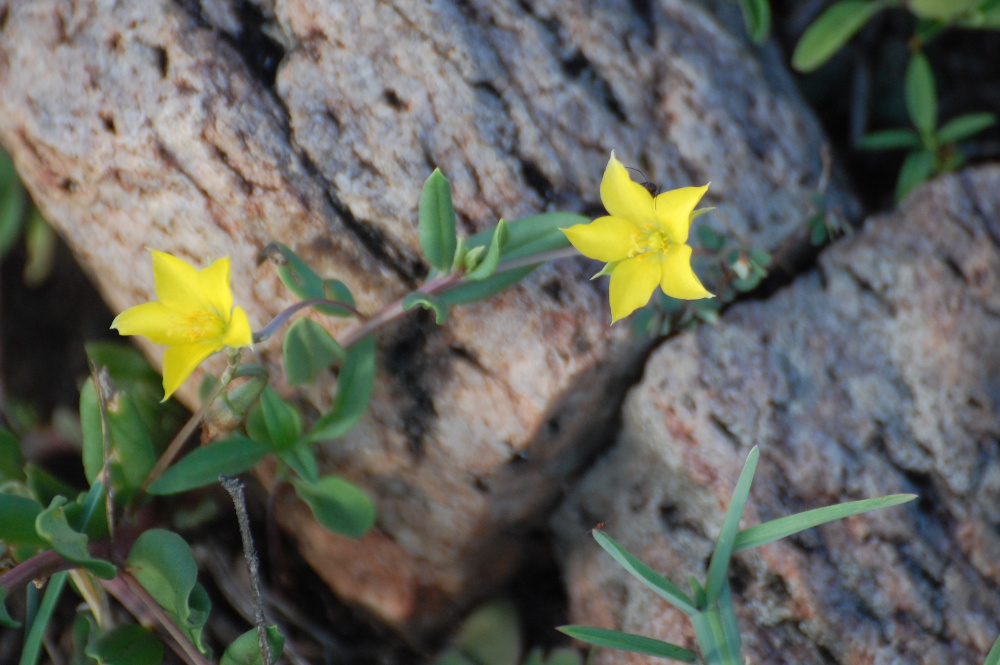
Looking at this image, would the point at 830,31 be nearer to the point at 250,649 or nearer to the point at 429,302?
the point at 429,302

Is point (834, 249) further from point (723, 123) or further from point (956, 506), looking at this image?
point (956, 506)

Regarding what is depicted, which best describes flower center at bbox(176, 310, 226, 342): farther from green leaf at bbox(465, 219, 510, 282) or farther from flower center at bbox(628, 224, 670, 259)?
flower center at bbox(628, 224, 670, 259)

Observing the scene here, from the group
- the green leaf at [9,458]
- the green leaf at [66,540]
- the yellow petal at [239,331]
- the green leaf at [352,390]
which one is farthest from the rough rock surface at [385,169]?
the green leaf at [66,540]

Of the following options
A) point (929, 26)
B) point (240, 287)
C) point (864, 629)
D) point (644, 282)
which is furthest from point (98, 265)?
point (929, 26)

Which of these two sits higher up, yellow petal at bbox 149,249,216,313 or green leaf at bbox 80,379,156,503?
yellow petal at bbox 149,249,216,313

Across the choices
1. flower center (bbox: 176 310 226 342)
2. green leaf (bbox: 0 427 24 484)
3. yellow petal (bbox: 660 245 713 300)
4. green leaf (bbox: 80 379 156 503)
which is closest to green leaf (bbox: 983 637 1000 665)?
yellow petal (bbox: 660 245 713 300)
